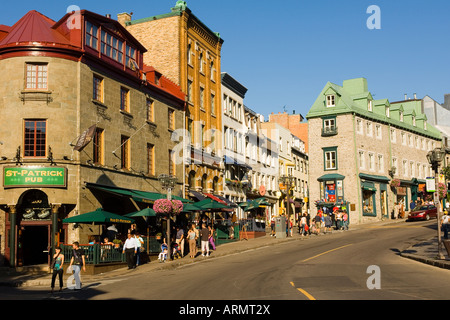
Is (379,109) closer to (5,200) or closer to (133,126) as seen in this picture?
(133,126)

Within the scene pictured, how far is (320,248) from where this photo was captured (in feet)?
97.0

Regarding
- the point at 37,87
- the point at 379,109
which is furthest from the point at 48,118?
the point at 379,109

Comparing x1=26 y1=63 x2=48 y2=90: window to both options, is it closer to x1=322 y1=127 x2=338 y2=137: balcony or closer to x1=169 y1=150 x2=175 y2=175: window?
x1=169 y1=150 x2=175 y2=175: window

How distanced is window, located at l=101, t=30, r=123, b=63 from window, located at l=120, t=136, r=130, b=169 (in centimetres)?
485

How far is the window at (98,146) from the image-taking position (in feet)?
93.4

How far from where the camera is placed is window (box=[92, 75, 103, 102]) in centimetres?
2898

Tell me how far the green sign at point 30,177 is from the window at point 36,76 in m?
4.29

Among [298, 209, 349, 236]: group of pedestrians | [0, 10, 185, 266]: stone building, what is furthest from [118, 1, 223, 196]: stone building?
[0, 10, 185, 266]: stone building

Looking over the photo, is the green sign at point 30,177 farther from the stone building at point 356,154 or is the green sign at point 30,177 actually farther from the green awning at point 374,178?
the green awning at point 374,178

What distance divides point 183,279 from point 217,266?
460 cm

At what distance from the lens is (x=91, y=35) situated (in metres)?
29.0

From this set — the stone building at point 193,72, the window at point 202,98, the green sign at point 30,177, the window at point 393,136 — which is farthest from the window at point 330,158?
the green sign at point 30,177

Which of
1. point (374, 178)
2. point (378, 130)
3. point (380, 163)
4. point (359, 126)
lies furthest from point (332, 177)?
point (378, 130)

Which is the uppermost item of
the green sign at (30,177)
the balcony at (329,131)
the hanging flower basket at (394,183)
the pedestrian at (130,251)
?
the balcony at (329,131)
